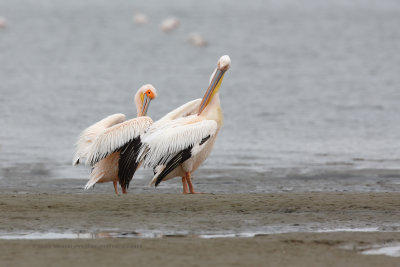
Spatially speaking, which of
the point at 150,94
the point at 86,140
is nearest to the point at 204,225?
the point at 86,140

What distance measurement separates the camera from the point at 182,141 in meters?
7.64

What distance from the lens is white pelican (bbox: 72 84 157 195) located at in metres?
7.86

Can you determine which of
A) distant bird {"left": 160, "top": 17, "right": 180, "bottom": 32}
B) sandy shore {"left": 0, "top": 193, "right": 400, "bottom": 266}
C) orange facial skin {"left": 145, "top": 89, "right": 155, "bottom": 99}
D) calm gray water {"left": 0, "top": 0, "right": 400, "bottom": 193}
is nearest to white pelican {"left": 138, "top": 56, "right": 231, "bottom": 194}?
sandy shore {"left": 0, "top": 193, "right": 400, "bottom": 266}

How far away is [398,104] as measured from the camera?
17.4 m

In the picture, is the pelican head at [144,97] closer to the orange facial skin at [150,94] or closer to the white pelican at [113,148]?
the orange facial skin at [150,94]

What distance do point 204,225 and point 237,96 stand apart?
12493mm

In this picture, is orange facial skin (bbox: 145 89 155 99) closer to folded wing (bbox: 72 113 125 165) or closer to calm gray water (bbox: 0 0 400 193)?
folded wing (bbox: 72 113 125 165)

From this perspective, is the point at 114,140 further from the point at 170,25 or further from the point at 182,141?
the point at 170,25

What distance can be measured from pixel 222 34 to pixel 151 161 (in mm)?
33387

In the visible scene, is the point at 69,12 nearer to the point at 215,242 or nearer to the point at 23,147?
the point at 23,147

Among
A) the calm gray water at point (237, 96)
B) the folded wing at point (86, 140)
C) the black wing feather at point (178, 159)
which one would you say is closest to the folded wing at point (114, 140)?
the folded wing at point (86, 140)

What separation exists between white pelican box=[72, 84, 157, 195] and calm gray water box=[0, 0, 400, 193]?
0.84m

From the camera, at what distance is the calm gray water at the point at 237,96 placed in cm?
1011

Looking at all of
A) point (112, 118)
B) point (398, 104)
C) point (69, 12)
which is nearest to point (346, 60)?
point (398, 104)
